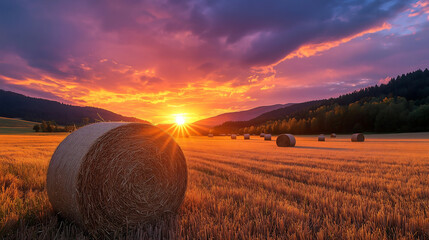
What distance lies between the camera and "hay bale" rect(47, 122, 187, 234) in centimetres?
333

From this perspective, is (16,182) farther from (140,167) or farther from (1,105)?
(1,105)

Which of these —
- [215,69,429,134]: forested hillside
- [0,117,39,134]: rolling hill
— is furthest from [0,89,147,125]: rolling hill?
[215,69,429,134]: forested hillside

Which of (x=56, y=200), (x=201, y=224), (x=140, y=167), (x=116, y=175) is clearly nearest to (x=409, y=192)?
(x=201, y=224)

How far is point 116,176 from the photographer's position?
12.5 ft

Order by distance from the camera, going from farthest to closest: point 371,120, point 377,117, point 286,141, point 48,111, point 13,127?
point 48,111, point 13,127, point 371,120, point 377,117, point 286,141

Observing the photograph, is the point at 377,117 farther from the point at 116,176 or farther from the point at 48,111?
the point at 48,111

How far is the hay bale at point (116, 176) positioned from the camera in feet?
10.9

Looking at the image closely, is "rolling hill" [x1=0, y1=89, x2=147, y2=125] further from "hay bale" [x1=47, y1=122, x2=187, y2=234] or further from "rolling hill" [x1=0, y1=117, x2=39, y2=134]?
"hay bale" [x1=47, y1=122, x2=187, y2=234]

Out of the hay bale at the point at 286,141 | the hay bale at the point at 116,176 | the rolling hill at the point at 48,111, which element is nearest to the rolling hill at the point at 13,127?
the rolling hill at the point at 48,111

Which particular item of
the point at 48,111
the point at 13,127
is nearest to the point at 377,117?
the point at 13,127

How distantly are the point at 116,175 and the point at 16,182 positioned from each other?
356cm

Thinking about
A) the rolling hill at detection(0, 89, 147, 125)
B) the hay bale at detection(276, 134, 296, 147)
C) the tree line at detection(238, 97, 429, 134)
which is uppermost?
the rolling hill at detection(0, 89, 147, 125)

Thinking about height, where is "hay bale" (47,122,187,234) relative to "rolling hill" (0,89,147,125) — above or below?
below

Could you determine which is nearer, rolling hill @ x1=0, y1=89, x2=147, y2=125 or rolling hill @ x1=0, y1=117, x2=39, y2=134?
rolling hill @ x1=0, y1=117, x2=39, y2=134
